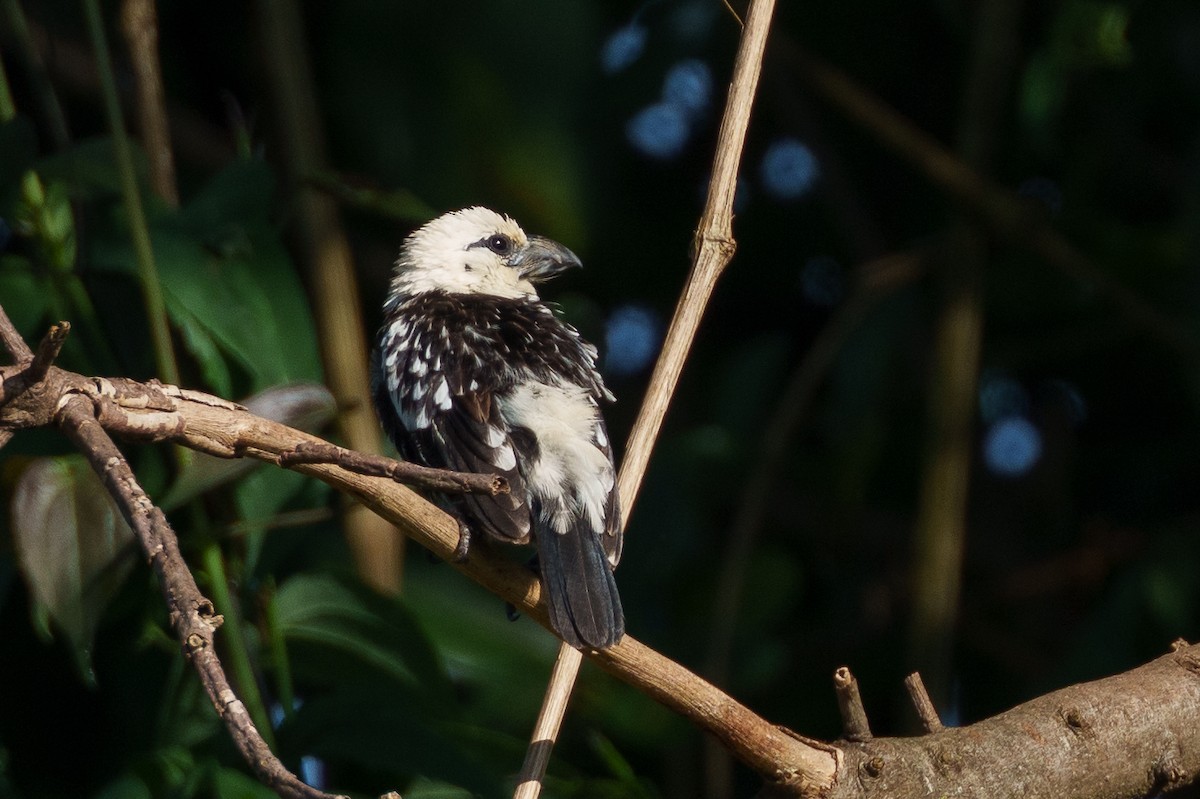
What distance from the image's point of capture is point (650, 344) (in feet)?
16.7

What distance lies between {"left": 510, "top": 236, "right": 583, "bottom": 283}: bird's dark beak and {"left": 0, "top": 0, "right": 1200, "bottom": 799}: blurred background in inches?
5.9

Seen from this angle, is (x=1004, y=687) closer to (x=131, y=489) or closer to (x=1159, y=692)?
(x=1159, y=692)

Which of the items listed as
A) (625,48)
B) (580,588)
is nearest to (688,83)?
(625,48)

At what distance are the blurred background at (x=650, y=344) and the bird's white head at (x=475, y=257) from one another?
151 mm

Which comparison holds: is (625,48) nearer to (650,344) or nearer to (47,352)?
(650,344)

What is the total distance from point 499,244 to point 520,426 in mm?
1174

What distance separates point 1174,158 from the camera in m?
5.21

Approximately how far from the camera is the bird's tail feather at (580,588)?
2.36m

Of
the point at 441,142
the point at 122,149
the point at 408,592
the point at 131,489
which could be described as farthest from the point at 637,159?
the point at 131,489

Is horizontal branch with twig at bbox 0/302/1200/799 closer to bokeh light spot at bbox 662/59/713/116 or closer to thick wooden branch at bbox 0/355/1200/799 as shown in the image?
thick wooden branch at bbox 0/355/1200/799

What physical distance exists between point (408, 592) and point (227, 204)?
1188 millimetres

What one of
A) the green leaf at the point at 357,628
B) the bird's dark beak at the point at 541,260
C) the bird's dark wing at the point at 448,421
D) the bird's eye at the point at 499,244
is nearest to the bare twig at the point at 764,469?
the bird's dark beak at the point at 541,260

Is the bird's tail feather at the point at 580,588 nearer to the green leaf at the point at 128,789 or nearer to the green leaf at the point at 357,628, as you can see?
the green leaf at the point at 357,628

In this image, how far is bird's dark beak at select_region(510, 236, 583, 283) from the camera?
3.97m
